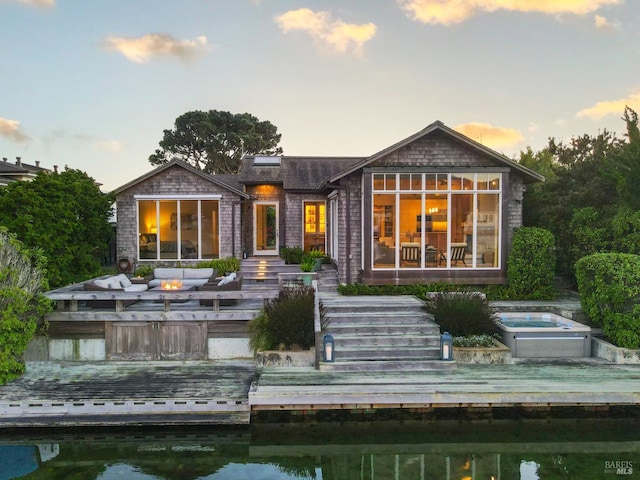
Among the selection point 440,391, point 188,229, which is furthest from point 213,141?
point 440,391

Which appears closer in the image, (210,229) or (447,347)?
(447,347)

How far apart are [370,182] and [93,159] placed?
22.2 meters

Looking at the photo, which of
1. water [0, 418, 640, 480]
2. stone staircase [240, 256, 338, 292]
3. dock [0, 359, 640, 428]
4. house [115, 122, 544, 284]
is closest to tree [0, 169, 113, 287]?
stone staircase [240, 256, 338, 292]

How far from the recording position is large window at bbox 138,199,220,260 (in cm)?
1547

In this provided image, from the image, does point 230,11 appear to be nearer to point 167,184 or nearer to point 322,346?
point 167,184

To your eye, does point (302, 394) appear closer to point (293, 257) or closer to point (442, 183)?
point (442, 183)

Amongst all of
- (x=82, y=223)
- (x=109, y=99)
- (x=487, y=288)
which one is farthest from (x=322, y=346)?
(x=109, y=99)

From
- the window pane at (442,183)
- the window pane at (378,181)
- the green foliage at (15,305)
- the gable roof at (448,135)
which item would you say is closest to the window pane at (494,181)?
the gable roof at (448,135)

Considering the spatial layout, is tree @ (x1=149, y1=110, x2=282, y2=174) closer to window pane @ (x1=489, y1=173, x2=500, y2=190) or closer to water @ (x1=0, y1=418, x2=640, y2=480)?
window pane @ (x1=489, y1=173, x2=500, y2=190)

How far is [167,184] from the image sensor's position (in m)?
15.5

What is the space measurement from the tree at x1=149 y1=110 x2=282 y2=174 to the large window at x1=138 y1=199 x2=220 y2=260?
83.1 ft

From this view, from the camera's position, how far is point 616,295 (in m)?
8.57

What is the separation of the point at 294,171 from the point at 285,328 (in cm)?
1091

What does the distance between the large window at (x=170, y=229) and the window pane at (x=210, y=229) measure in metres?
0.07
